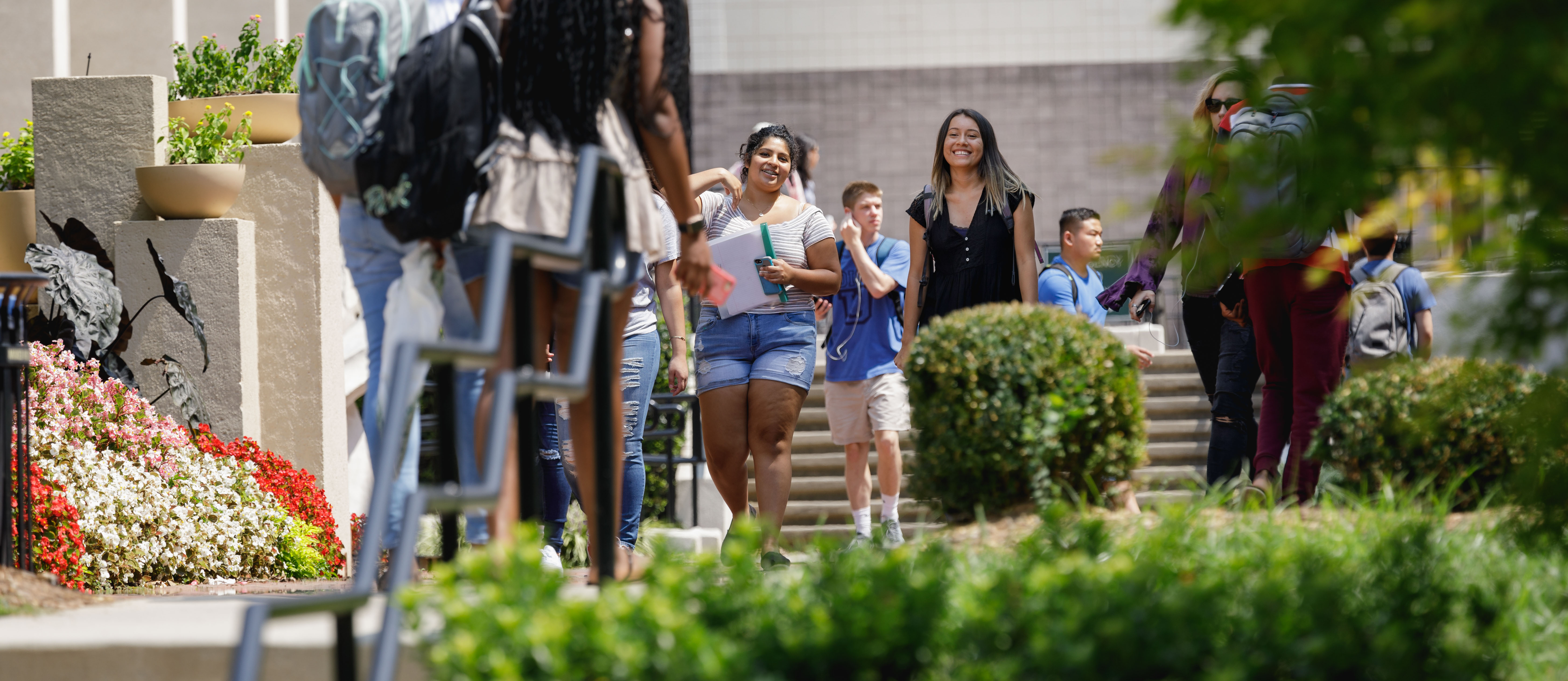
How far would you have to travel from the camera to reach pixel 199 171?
6.41 metres

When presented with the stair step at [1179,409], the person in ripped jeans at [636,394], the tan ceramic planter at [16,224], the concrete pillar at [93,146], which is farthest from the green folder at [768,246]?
the stair step at [1179,409]

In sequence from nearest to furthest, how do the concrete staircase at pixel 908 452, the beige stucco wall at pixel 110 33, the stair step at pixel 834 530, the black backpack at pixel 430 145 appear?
the black backpack at pixel 430 145 < the stair step at pixel 834 530 < the concrete staircase at pixel 908 452 < the beige stucco wall at pixel 110 33

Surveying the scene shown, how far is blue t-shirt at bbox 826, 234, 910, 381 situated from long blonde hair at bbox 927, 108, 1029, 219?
56 centimetres

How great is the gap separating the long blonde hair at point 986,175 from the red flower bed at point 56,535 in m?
3.32

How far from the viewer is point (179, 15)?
389 inches

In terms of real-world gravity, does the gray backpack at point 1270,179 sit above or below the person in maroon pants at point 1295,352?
above

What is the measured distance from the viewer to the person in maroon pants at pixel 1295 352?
14.3ft

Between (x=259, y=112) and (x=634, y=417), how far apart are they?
10.6 ft

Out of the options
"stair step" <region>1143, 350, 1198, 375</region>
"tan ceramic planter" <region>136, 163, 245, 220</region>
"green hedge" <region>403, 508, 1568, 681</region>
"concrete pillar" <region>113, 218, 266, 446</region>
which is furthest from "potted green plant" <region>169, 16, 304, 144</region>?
"stair step" <region>1143, 350, 1198, 375</region>

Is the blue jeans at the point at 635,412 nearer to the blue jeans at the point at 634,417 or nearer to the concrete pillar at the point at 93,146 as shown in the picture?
the blue jeans at the point at 634,417

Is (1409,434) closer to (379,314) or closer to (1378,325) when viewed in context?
(1378,325)

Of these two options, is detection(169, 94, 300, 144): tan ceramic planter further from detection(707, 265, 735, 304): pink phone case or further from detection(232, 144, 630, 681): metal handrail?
detection(232, 144, 630, 681): metal handrail

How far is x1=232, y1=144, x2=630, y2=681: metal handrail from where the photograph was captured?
2.08 metres

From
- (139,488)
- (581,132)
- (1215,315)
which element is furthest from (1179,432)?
(581,132)
